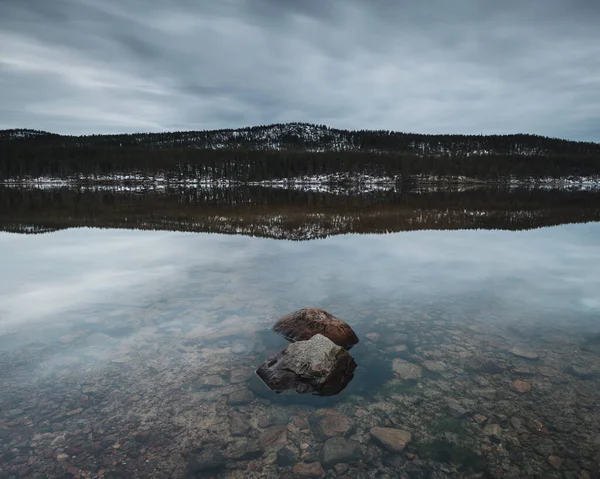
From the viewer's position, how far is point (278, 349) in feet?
28.8

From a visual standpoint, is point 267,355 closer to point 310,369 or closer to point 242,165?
point 310,369

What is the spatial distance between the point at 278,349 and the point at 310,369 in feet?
5.25

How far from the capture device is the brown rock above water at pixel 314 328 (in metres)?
8.95

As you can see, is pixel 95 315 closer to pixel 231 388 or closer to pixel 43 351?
pixel 43 351

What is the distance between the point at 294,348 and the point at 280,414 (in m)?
1.61

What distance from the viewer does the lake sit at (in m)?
5.38

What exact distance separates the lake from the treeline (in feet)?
470

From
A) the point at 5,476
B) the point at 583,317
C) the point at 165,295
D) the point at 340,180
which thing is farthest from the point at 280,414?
the point at 340,180

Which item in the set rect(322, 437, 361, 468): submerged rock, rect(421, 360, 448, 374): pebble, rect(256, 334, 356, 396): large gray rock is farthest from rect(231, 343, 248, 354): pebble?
rect(421, 360, 448, 374): pebble

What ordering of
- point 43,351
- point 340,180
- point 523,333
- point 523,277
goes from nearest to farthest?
point 43,351, point 523,333, point 523,277, point 340,180

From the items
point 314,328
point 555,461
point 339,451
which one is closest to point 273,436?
point 339,451

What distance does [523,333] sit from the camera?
953 centimetres

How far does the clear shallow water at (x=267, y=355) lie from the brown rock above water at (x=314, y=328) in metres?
0.38

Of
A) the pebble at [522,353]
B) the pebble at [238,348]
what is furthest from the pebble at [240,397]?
the pebble at [522,353]
